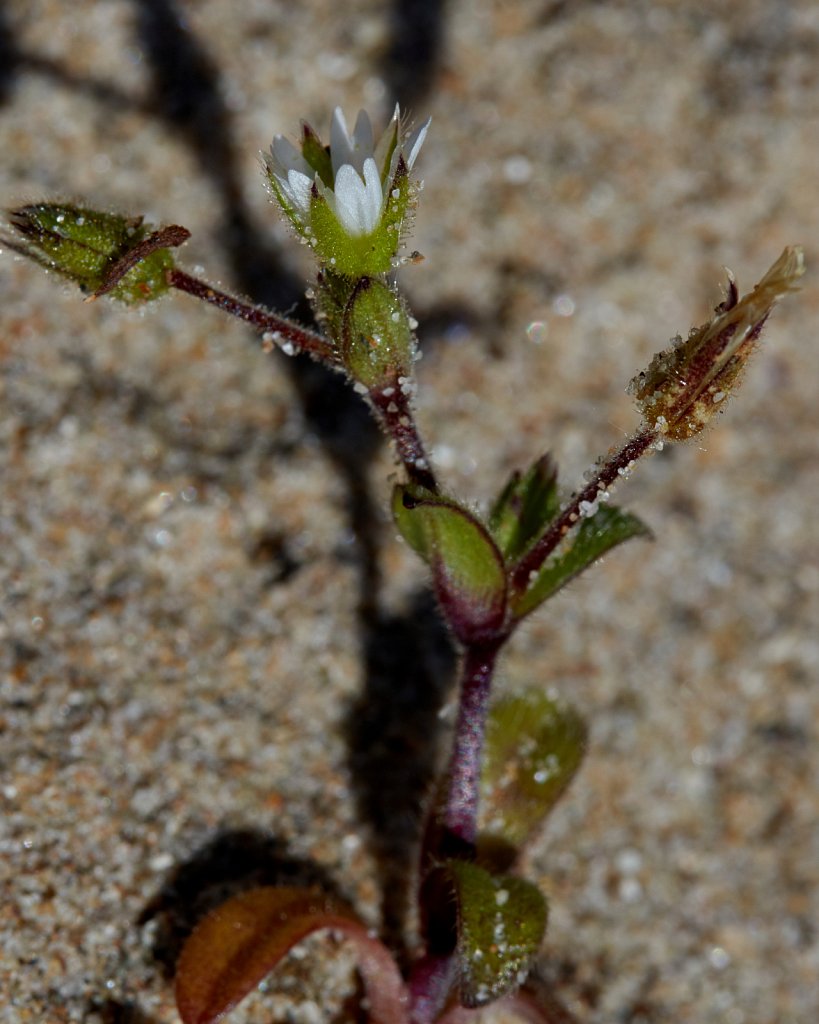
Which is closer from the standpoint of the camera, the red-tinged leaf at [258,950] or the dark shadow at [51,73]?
the red-tinged leaf at [258,950]

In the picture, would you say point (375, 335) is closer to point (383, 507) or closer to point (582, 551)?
point (582, 551)

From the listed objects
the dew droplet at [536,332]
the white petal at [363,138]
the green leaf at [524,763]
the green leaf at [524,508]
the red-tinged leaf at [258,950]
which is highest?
the dew droplet at [536,332]

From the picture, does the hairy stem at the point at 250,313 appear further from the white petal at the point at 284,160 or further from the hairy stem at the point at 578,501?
the hairy stem at the point at 578,501

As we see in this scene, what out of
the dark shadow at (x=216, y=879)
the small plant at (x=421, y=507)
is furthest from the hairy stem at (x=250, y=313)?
the dark shadow at (x=216, y=879)

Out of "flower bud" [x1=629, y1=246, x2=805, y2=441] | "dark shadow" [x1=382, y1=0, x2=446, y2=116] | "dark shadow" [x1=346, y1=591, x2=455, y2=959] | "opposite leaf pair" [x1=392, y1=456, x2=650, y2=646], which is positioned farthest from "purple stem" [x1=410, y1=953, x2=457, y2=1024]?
"dark shadow" [x1=382, y1=0, x2=446, y2=116]

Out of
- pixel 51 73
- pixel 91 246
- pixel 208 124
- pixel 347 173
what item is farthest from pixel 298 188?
pixel 51 73

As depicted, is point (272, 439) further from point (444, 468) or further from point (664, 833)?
point (664, 833)

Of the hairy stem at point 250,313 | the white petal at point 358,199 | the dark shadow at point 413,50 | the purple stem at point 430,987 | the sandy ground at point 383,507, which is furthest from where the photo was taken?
the dark shadow at point 413,50

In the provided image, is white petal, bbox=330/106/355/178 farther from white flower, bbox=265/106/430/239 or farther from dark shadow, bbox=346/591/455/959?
dark shadow, bbox=346/591/455/959
